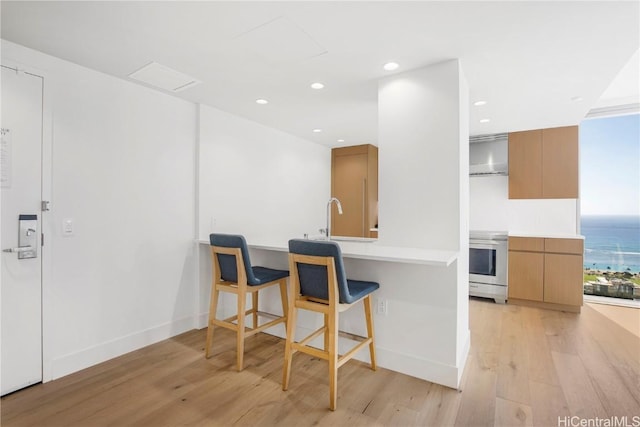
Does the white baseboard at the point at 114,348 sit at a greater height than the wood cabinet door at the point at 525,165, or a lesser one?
lesser

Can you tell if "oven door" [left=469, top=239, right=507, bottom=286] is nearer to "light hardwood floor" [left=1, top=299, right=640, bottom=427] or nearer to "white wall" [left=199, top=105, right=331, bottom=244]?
"light hardwood floor" [left=1, top=299, right=640, bottom=427]

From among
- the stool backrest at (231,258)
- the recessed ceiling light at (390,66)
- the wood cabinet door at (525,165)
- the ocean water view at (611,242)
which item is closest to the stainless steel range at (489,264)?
the wood cabinet door at (525,165)

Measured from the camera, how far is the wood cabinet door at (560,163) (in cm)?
406

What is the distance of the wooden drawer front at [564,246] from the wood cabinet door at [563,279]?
6 centimetres

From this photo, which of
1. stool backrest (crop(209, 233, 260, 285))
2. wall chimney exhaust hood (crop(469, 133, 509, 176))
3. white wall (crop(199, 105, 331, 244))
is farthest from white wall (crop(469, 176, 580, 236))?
stool backrest (crop(209, 233, 260, 285))

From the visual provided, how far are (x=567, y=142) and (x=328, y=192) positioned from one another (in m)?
3.46

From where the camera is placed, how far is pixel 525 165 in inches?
169

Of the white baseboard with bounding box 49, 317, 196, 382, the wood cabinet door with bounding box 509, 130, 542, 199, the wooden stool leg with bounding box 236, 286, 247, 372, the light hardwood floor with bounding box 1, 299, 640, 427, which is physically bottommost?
the light hardwood floor with bounding box 1, 299, 640, 427

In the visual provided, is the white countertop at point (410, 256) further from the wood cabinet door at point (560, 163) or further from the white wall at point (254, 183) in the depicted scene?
the wood cabinet door at point (560, 163)

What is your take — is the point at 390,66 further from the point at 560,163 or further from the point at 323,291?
the point at 560,163

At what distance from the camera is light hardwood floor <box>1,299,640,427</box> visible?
1.86 metres

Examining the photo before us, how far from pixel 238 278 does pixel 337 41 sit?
1867mm

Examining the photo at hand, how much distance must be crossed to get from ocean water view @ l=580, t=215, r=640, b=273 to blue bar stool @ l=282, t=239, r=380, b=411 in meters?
3.68

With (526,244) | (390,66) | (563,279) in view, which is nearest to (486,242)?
(526,244)
